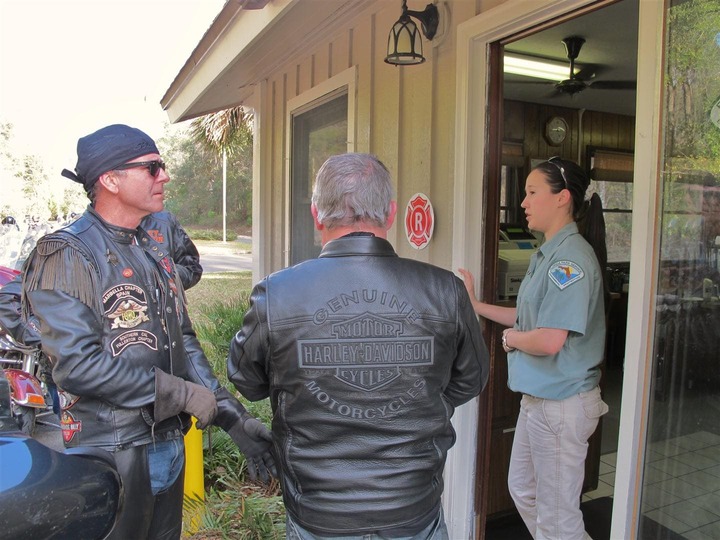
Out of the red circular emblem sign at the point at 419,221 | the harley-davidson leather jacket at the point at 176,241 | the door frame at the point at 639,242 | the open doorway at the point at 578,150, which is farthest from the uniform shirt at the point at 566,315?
the harley-davidson leather jacket at the point at 176,241

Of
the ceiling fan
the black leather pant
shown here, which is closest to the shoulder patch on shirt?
the black leather pant

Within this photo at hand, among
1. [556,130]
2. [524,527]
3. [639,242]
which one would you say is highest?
[556,130]

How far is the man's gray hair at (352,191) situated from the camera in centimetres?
142

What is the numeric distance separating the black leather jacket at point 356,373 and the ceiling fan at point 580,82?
10.5 ft

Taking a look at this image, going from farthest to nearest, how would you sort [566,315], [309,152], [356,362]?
1. [309,152]
2. [566,315]
3. [356,362]

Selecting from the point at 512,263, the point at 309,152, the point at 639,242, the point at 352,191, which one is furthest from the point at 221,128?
Result: the point at 352,191

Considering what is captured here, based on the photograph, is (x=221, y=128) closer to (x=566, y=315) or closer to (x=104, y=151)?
(x=104, y=151)

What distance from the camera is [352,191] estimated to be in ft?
4.66

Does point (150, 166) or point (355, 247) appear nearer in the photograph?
point (355, 247)

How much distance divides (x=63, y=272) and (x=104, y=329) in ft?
0.66

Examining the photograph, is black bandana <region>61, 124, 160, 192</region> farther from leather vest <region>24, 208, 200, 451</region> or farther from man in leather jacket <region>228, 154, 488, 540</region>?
man in leather jacket <region>228, 154, 488, 540</region>

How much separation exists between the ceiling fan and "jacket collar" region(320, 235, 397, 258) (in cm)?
316

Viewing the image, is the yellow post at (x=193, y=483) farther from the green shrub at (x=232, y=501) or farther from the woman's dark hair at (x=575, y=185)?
the woman's dark hair at (x=575, y=185)

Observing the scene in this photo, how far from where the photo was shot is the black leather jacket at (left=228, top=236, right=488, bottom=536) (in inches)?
54.6
